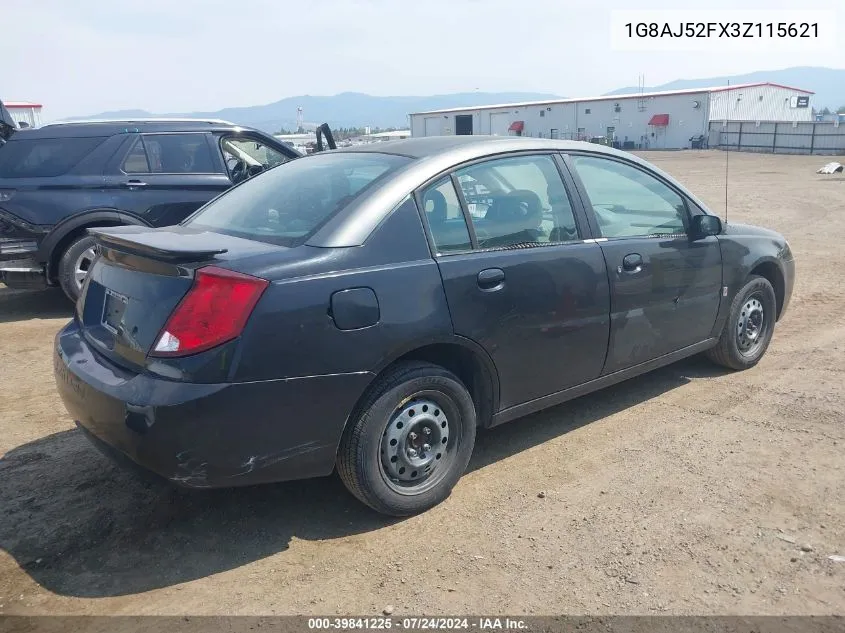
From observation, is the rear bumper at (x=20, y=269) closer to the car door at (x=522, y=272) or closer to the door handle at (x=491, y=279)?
the car door at (x=522, y=272)

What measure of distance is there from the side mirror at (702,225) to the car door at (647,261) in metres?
0.04

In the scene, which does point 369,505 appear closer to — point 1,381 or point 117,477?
point 117,477

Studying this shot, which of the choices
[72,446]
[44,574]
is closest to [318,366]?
[44,574]

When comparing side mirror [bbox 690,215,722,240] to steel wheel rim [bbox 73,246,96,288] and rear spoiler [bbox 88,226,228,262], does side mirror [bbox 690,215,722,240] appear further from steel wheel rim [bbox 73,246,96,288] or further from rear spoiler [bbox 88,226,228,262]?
steel wheel rim [bbox 73,246,96,288]

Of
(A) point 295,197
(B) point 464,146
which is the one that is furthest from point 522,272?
(A) point 295,197

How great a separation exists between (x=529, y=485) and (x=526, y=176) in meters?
1.67

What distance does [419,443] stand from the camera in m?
3.41

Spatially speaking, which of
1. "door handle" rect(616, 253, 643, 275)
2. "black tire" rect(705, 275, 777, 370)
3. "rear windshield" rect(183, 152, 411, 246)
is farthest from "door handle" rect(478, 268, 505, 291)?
"black tire" rect(705, 275, 777, 370)

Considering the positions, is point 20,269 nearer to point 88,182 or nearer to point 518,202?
point 88,182

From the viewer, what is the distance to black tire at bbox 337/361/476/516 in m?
3.15

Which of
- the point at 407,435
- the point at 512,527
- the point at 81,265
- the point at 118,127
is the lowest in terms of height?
the point at 512,527

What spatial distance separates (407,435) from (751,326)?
3.29 meters

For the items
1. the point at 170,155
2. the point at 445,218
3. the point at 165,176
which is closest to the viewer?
the point at 445,218

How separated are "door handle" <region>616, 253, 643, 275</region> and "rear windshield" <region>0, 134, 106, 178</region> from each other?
579 centimetres
